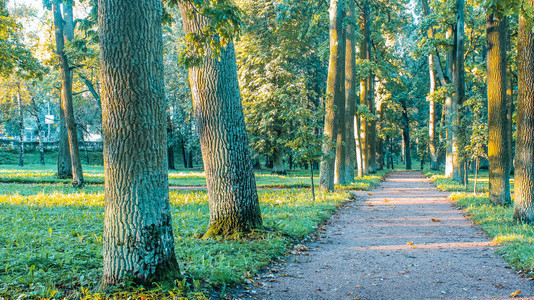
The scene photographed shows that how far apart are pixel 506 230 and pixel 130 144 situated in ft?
24.7

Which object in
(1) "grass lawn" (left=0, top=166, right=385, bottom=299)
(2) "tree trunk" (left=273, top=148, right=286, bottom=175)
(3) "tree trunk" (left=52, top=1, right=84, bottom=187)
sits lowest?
(1) "grass lawn" (left=0, top=166, right=385, bottom=299)

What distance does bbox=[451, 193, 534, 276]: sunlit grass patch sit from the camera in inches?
226

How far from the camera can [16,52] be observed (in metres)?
15.4

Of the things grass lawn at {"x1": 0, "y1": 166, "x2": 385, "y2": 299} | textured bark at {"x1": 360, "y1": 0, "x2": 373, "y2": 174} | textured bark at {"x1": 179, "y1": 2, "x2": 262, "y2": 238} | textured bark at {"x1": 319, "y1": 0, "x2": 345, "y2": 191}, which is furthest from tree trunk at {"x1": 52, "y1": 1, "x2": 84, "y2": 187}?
textured bark at {"x1": 360, "y1": 0, "x2": 373, "y2": 174}

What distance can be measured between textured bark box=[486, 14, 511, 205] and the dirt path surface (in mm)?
2236

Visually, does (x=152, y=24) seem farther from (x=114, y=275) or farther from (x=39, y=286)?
(x=39, y=286)

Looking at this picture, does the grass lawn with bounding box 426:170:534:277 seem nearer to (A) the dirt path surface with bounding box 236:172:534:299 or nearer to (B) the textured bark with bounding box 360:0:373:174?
(A) the dirt path surface with bounding box 236:172:534:299

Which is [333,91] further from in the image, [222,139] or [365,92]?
[365,92]

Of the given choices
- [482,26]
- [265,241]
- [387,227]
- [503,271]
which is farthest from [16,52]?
[482,26]

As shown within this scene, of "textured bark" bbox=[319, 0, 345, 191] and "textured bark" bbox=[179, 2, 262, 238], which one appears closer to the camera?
"textured bark" bbox=[179, 2, 262, 238]

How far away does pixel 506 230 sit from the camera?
7844 millimetres

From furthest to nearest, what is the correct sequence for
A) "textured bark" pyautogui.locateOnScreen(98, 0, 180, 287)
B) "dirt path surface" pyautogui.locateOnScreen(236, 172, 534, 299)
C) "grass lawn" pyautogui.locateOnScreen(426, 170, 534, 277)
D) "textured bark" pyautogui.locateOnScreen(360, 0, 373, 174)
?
"textured bark" pyautogui.locateOnScreen(360, 0, 373, 174) → "grass lawn" pyautogui.locateOnScreen(426, 170, 534, 277) → "dirt path surface" pyautogui.locateOnScreen(236, 172, 534, 299) → "textured bark" pyautogui.locateOnScreen(98, 0, 180, 287)

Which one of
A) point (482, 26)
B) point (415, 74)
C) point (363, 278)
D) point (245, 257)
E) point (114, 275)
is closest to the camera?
point (114, 275)

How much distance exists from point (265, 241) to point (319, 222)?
9.69 feet
